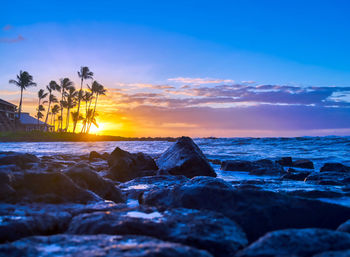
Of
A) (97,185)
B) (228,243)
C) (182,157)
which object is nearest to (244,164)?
(182,157)

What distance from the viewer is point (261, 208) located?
9.95 feet

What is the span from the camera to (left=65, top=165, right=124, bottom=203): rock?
4.14 metres

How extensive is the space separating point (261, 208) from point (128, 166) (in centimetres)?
489

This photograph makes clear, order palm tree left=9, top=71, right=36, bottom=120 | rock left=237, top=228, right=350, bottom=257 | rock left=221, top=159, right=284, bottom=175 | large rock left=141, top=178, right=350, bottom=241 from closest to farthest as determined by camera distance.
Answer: rock left=237, top=228, right=350, bottom=257 < large rock left=141, top=178, right=350, bottom=241 < rock left=221, top=159, right=284, bottom=175 < palm tree left=9, top=71, right=36, bottom=120

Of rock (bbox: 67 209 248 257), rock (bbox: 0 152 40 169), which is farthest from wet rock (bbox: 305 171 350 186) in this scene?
rock (bbox: 0 152 40 169)

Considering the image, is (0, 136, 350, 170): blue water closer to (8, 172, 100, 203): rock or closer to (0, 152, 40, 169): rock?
(0, 152, 40, 169): rock

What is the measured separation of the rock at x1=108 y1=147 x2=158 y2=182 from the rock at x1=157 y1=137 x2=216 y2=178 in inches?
13.5

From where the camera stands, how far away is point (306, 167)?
460 inches

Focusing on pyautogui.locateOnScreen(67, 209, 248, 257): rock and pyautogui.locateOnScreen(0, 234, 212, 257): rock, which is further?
pyautogui.locateOnScreen(67, 209, 248, 257): rock

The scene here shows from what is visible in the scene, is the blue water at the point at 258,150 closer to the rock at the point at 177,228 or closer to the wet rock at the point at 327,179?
the wet rock at the point at 327,179

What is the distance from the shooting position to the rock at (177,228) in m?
2.21

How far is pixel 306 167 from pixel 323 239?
10.3 m

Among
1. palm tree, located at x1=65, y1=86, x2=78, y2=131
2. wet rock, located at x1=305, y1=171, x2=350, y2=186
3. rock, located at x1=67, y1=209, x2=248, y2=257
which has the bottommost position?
wet rock, located at x1=305, y1=171, x2=350, y2=186

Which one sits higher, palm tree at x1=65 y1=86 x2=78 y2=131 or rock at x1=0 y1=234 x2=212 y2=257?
palm tree at x1=65 y1=86 x2=78 y2=131
